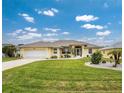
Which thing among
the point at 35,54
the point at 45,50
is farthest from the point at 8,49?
the point at 45,50

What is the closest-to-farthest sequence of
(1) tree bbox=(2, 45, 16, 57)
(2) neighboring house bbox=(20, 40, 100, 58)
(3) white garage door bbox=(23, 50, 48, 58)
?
(1) tree bbox=(2, 45, 16, 57), (2) neighboring house bbox=(20, 40, 100, 58), (3) white garage door bbox=(23, 50, 48, 58)

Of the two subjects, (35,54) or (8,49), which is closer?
(8,49)

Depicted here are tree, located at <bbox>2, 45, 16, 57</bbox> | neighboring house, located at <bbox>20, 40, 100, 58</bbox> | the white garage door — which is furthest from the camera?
the white garage door

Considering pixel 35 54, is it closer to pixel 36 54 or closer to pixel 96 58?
pixel 36 54

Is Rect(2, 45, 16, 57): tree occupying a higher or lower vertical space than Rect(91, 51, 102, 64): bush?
higher

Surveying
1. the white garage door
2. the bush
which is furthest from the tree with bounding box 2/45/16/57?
the bush

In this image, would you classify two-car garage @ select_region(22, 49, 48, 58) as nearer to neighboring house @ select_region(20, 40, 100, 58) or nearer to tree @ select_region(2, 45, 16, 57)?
neighboring house @ select_region(20, 40, 100, 58)

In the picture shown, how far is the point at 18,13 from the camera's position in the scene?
19.9ft

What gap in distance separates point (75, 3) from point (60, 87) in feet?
8.69

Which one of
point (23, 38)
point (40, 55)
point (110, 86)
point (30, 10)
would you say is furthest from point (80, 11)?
point (40, 55)

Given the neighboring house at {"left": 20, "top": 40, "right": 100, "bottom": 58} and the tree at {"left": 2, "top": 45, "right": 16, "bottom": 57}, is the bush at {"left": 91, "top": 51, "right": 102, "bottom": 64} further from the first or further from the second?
the tree at {"left": 2, "top": 45, "right": 16, "bottom": 57}

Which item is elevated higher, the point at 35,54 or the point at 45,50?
the point at 45,50

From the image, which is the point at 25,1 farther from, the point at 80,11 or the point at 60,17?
the point at 80,11

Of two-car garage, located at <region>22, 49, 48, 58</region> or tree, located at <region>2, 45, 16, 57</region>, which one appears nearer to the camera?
tree, located at <region>2, 45, 16, 57</region>
